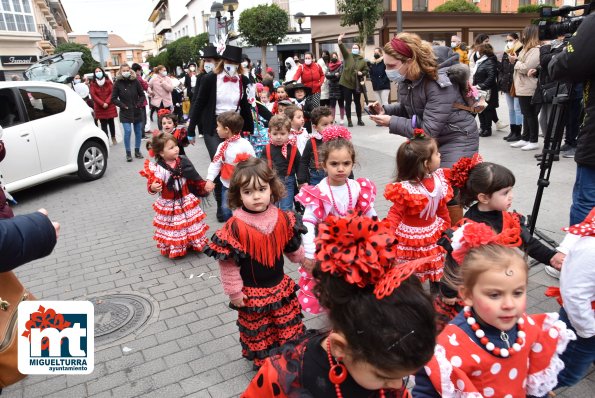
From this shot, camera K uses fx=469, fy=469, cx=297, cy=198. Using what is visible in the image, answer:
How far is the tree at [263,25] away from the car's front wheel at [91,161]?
23.9m

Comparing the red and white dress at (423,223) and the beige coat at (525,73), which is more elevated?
the beige coat at (525,73)

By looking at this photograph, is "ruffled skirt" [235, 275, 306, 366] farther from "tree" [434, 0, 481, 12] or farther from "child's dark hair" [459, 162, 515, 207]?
"tree" [434, 0, 481, 12]

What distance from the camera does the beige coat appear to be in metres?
8.00

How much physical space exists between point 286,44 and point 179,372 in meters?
38.5

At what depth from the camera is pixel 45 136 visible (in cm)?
782

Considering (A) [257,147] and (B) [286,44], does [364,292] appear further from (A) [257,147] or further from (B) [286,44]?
(B) [286,44]

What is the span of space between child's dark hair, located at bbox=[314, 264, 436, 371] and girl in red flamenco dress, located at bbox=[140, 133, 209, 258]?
408 cm

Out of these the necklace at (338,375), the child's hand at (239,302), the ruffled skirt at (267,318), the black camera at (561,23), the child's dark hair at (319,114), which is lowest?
the ruffled skirt at (267,318)

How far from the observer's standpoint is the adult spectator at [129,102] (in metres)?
10.7

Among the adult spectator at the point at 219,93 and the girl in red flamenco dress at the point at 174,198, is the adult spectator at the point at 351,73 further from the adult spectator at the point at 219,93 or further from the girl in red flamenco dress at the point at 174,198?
the girl in red flamenco dress at the point at 174,198

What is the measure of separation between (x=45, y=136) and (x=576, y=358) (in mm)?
8026

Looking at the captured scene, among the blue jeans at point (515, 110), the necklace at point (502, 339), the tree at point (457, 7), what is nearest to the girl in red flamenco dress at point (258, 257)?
the necklace at point (502, 339)

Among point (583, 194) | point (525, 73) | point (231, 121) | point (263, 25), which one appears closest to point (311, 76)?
point (525, 73)

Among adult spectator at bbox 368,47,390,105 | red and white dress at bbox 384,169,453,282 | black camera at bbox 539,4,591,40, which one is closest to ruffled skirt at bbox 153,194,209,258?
red and white dress at bbox 384,169,453,282
